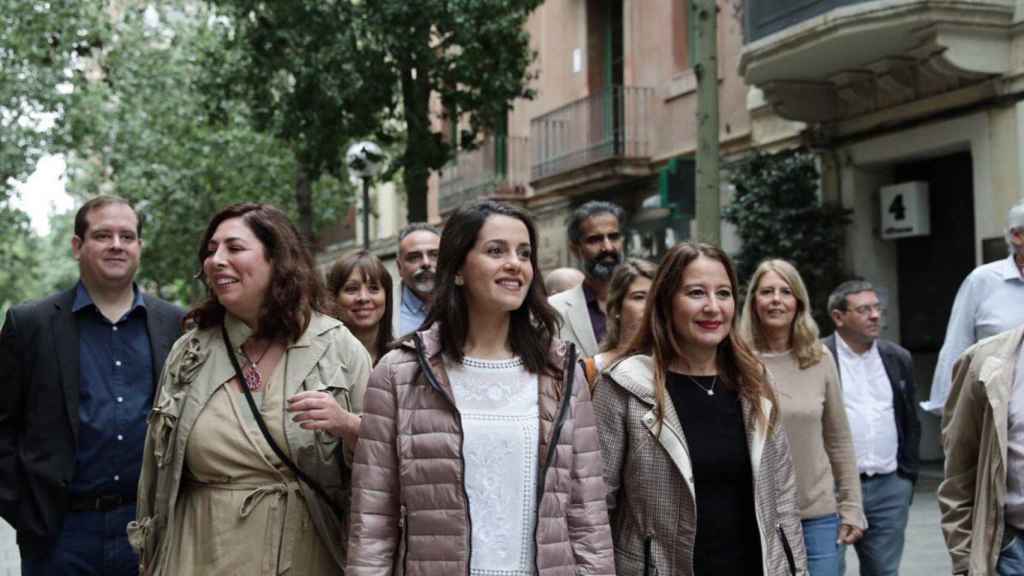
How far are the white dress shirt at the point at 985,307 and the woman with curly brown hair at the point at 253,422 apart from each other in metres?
4.21

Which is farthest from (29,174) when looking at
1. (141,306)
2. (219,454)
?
(219,454)

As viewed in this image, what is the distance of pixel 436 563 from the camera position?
13.0 ft

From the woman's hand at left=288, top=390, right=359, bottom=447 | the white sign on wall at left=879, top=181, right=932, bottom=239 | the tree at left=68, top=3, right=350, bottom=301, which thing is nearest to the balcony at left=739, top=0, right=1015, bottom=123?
the white sign on wall at left=879, top=181, right=932, bottom=239

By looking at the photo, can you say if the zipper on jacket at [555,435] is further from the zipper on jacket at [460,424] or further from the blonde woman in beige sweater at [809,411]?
the blonde woman in beige sweater at [809,411]

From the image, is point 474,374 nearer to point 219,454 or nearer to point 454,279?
point 454,279

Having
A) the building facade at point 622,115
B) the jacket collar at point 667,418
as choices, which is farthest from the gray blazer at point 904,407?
the building facade at point 622,115

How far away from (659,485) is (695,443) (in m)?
0.19

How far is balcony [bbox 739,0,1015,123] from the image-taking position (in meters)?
14.3

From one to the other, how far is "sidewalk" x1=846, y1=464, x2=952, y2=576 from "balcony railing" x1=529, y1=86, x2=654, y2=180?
8134mm

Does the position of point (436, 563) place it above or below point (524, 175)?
below

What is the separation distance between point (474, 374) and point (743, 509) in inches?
41.5

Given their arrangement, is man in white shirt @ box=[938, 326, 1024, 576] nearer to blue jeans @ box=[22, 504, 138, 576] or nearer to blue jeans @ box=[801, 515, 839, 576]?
blue jeans @ box=[801, 515, 839, 576]

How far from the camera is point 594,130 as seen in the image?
2223 cm

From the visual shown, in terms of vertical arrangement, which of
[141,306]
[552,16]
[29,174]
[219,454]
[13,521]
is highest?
[552,16]
